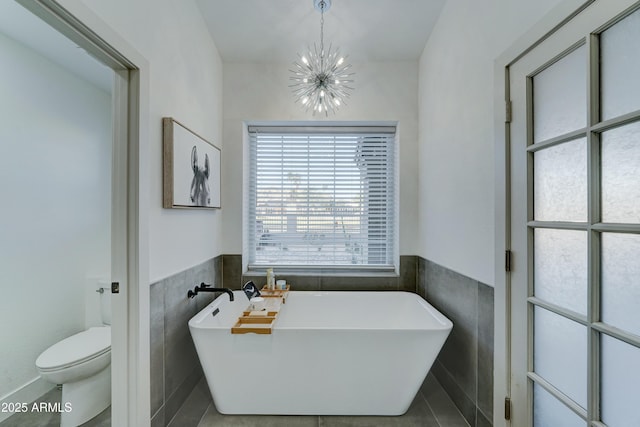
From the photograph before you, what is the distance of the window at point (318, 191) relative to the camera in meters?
2.72

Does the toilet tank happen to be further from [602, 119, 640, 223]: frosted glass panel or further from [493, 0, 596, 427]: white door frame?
[602, 119, 640, 223]: frosted glass panel

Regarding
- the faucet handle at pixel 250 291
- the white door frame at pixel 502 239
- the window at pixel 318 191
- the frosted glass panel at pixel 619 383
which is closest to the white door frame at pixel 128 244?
the faucet handle at pixel 250 291

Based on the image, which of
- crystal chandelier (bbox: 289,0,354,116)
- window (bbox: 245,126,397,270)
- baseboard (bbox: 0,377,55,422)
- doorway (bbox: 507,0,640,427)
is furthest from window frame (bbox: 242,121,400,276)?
baseboard (bbox: 0,377,55,422)

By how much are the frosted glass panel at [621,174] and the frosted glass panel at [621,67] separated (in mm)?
74

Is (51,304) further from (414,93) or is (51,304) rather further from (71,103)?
(414,93)

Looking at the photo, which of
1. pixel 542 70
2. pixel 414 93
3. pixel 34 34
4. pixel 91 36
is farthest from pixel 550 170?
pixel 34 34

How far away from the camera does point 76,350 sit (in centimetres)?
174

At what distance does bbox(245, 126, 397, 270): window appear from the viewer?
8.93 ft

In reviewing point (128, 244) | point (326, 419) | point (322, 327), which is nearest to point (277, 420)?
point (326, 419)

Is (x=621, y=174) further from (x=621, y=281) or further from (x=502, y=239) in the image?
(x=502, y=239)

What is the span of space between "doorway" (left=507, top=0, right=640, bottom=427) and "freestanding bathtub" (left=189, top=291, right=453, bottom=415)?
1.65ft

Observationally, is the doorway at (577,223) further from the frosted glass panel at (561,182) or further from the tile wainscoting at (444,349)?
the tile wainscoting at (444,349)

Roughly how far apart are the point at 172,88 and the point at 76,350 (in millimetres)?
1726

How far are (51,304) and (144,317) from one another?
1.22 meters
